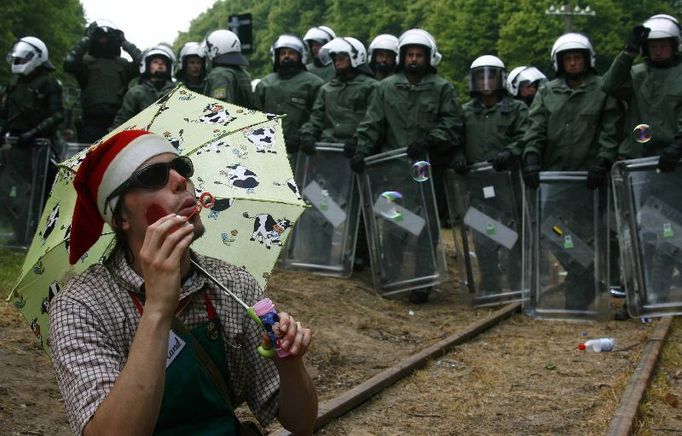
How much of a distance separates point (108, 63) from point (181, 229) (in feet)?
37.0

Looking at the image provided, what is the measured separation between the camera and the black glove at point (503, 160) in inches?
430

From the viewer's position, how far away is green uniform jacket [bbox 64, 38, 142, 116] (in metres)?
13.7

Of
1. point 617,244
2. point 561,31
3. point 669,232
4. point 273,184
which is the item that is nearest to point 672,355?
point 669,232

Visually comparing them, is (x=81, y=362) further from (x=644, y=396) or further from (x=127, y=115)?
(x=127, y=115)

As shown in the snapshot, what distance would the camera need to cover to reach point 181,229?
2.95 metres

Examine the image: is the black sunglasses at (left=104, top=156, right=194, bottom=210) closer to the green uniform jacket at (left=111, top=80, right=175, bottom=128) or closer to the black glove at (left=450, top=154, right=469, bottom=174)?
the black glove at (left=450, top=154, right=469, bottom=174)

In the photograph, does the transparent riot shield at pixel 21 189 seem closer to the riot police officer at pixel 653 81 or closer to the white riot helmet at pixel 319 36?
the white riot helmet at pixel 319 36

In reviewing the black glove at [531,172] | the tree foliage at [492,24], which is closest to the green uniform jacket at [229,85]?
the black glove at [531,172]

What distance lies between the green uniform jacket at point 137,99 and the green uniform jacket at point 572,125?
4.19 meters

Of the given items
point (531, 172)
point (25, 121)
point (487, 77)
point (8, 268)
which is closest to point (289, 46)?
point (487, 77)

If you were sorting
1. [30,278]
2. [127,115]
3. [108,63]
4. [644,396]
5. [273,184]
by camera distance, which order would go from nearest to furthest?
1. [30,278]
2. [273,184]
3. [644,396]
4. [127,115]
5. [108,63]

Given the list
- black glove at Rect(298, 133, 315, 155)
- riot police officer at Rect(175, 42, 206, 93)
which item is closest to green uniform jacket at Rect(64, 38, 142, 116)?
riot police officer at Rect(175, 42, 206, 93)

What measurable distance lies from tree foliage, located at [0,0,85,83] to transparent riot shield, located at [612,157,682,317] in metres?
36.1

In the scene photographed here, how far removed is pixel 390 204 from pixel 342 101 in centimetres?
176
